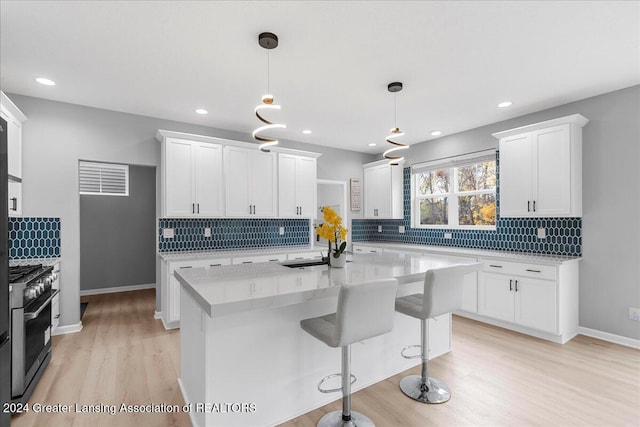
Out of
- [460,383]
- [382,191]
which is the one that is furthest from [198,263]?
[382,191]

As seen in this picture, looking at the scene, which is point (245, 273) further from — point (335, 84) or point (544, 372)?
point (544, 372)

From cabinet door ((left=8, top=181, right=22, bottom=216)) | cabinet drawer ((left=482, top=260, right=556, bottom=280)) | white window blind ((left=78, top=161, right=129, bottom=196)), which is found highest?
white window blind ((left=78, top=161, right=129, bottom=196))

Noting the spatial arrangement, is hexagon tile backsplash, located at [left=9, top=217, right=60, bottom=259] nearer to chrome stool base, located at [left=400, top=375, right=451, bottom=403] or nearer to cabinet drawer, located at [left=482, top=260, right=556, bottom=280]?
chrome stool base, located at [left=400, top=375, right=451, bottom=403]

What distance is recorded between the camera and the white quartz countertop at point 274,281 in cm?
158

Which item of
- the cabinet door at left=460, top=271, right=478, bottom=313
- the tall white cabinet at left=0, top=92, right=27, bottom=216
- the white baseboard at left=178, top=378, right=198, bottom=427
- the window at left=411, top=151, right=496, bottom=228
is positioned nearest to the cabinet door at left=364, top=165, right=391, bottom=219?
the window at left=411, top=151, right=496, bottom=228

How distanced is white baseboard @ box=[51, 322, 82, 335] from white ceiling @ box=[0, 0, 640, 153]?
268 cm

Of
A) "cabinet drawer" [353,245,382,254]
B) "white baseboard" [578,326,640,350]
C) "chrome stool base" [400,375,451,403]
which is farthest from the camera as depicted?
"cabinet drawer" [353,245,382,254]

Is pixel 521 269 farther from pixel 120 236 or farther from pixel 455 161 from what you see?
pixel 120 236

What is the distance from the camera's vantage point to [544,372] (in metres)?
2.78

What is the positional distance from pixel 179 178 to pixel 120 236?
2747 millimetres

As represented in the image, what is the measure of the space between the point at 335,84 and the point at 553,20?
70.8 inches

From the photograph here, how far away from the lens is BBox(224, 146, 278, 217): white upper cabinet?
14.7ft

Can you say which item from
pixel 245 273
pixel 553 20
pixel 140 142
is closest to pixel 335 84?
pixel 553 20

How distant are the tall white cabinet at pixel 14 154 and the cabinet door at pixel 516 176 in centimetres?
552
